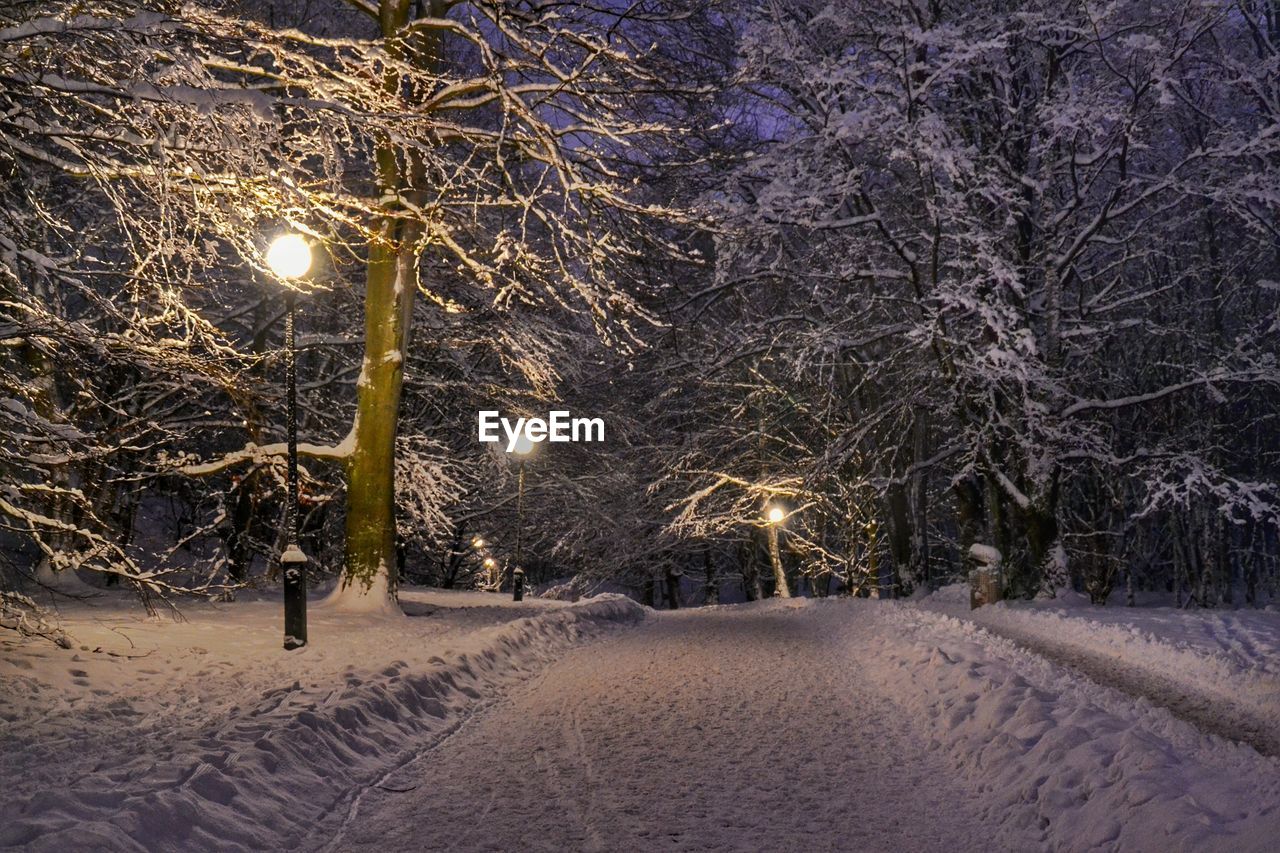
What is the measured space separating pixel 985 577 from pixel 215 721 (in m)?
14.3

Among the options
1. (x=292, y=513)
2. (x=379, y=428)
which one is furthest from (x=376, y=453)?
(x=292, y=513)

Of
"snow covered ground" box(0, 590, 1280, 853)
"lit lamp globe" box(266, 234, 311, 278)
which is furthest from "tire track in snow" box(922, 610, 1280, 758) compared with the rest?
"lit lamp globe" box(266, 234, 311, 278)

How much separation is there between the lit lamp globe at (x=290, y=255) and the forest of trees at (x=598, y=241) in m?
0.27

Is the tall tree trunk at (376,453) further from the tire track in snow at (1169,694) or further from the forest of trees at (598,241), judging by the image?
the tire track in snow at (1169,694)

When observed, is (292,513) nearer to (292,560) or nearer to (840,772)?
(292,560)

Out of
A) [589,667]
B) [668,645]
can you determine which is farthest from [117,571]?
[668,645]

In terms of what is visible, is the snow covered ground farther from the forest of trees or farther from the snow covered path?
the forest of trees

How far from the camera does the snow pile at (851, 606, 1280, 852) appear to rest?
15.5 feet

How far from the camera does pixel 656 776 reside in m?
6.55

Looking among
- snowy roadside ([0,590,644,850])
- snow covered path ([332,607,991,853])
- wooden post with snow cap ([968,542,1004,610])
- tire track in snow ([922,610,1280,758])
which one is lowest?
snow covered path ([332,607,991,853])

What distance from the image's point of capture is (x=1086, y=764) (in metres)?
5.68

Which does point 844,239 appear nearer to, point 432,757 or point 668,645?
point 668,645

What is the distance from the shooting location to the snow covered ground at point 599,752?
5.11 metres

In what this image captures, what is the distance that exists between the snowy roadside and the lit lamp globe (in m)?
3.72
